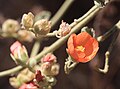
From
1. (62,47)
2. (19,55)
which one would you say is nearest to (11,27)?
(19,55)

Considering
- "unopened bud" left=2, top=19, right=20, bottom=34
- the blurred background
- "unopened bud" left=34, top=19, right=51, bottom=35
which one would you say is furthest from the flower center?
the blurred background

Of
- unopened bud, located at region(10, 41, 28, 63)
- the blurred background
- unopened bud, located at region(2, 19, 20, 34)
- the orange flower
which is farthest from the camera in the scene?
Result: the blurred background

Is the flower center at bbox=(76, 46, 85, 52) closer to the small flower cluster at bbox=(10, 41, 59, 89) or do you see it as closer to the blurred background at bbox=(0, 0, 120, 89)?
the small flower cluster at bbox=(10, 41, 59, 89)

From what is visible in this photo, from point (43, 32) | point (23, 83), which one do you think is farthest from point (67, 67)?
point (23, 83)

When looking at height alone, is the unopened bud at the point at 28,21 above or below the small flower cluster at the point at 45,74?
above

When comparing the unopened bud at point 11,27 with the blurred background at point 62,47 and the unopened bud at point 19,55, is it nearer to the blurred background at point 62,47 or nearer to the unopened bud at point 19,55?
the unopened bud at point 19,55

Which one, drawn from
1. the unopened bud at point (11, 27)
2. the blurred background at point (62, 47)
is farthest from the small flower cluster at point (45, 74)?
the blurred background at point (62, 47)

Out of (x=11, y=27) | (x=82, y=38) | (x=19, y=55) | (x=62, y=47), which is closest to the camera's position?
(x=82, y=38)

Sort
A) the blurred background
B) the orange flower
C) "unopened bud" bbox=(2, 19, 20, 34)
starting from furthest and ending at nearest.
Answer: the blurred background < "unopened bud" bbox=(2, 19, 20, 34) < the orange flower

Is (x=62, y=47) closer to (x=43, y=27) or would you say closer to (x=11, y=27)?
(x=11, y=27)
